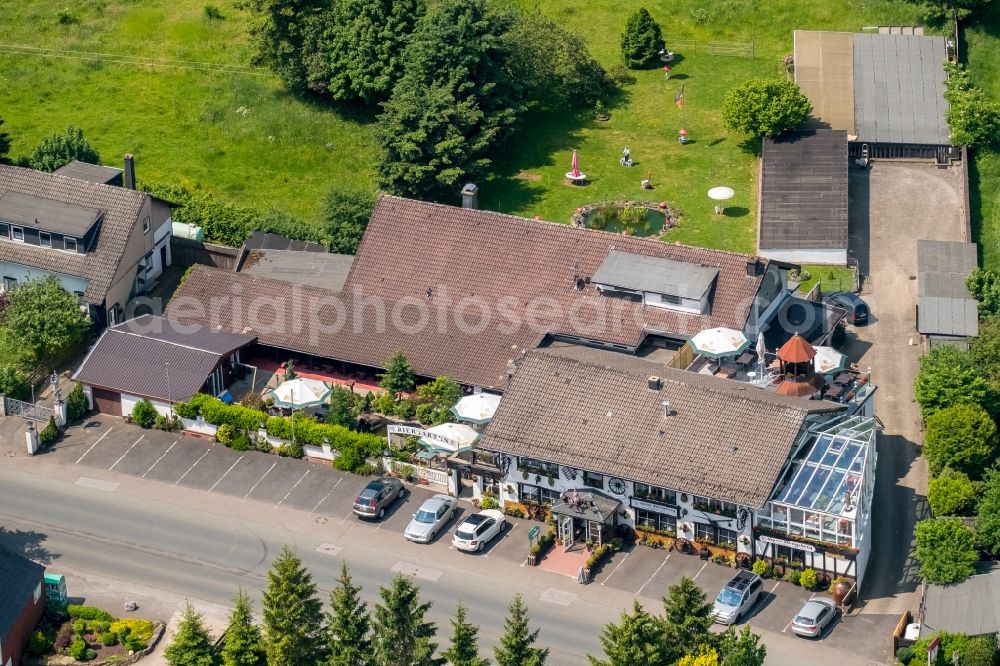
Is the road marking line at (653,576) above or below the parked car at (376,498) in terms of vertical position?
below

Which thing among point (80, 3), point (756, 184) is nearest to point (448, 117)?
point (756, 184)

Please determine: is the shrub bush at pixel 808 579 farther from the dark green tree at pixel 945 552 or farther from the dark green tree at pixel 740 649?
the dark green tree at pixel 740 649

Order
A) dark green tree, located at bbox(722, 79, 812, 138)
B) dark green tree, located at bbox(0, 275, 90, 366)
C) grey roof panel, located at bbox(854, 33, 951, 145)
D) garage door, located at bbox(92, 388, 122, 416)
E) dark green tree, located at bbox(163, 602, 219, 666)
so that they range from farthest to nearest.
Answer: grey roof panel, located at bbox(854, 33, 951, 145)
dark green tree, located at bbox(722, 79, 812, 138)
dark green tree, located at bbox(0, 275, 90, 366)
garage door, located at bbox(92, 388, 122, 416)
dark green tree, located at bbox(163, 602, 219, 666)

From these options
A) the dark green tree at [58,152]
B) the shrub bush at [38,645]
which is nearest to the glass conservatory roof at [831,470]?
the shrub bush at [38,645]

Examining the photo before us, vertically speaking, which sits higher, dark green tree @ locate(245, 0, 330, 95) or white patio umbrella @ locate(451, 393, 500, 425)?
dark green tree @ locate(245, 0, 330, 95)

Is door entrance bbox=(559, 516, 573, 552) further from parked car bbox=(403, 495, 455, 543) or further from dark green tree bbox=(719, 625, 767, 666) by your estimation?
dark green tree bbox=(719, 625, 767, 666)

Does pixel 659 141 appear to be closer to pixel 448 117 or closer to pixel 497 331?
pixel 448 117

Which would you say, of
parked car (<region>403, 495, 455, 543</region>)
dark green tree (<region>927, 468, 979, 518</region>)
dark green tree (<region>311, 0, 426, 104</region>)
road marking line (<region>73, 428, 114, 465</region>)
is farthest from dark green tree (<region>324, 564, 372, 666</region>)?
dark green tree (<region>311, 0, 426, 104</region>)
